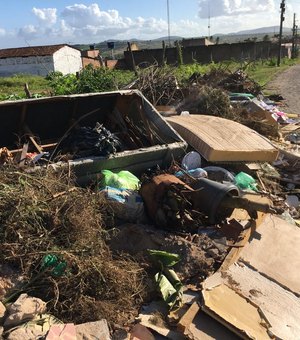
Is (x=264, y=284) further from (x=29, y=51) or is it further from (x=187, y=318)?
(x=29, y=51)

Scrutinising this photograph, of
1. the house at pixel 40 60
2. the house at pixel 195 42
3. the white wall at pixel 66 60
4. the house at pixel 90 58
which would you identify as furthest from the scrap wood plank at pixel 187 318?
the house at pixel 195 42

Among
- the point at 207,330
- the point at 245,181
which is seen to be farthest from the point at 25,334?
the point at 245,181

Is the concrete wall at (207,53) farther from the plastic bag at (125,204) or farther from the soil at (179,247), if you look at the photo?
the soil at (179,247)

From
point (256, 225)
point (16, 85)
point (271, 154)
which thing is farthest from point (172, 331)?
point (16, 85)

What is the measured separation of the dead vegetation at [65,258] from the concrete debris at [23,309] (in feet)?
0.38

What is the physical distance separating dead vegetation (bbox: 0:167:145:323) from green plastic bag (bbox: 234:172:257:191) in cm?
211

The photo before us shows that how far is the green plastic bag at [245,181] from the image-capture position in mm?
5094

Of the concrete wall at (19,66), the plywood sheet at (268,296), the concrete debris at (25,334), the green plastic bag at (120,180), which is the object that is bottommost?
the concrete wall at (19,66)

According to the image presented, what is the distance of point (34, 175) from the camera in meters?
3.84

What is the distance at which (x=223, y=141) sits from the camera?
550 cm

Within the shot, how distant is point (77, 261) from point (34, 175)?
111 cm

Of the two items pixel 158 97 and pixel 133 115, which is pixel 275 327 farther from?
pixel 158 97

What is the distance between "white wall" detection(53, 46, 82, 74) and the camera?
107 ft

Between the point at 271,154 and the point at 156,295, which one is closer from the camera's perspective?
the point at 156,295
